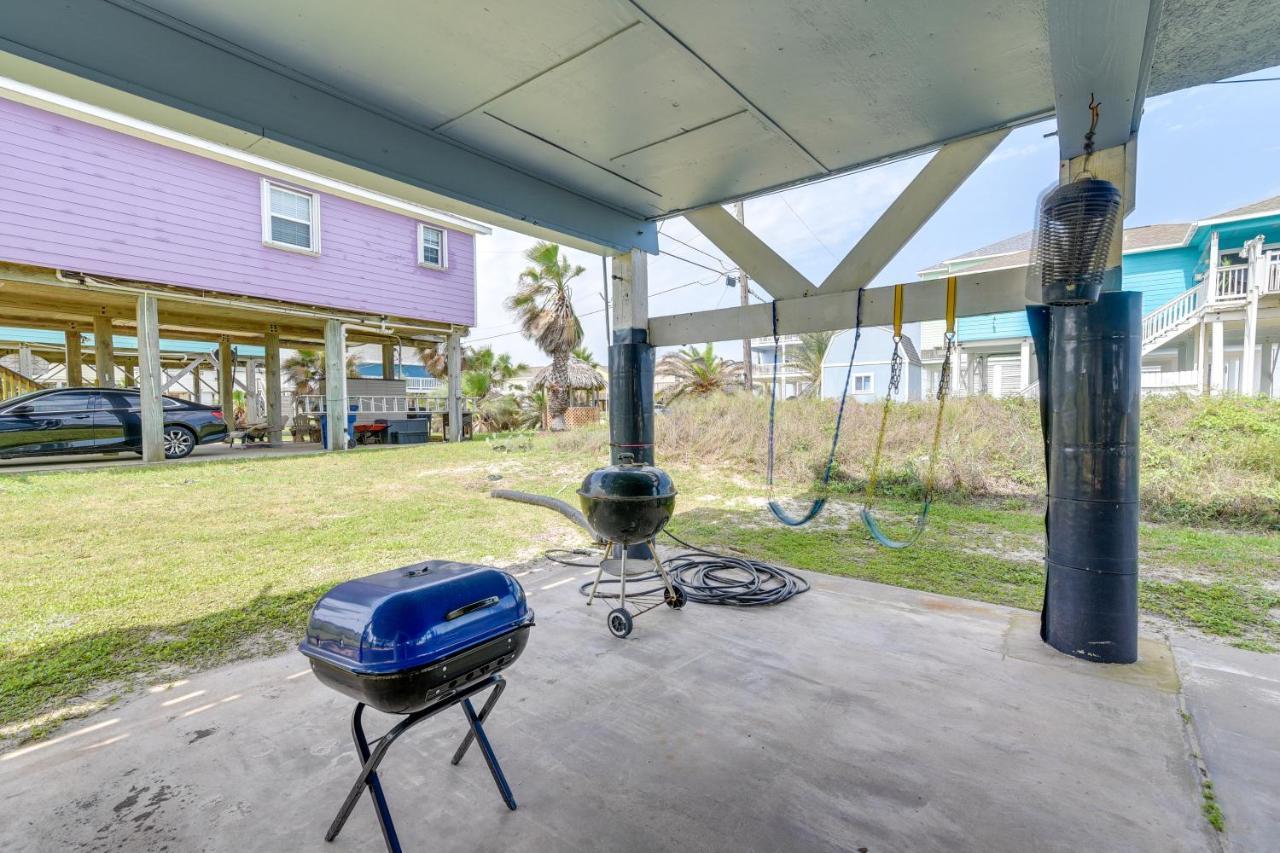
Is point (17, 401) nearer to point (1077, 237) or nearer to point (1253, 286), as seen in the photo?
point (1077, 237)

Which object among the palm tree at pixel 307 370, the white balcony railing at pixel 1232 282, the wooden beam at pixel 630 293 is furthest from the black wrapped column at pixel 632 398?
the palm tree at pixel 307 370

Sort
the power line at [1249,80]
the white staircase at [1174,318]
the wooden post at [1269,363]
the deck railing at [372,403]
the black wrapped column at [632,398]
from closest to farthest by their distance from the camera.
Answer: the power line at [1249,80]
the black wrapped column at [632,398]
the white staircase at [1174,318]
the wooden post at [1269,363]
the deck railing at [372,403]

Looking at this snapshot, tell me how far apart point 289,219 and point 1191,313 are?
16.5m

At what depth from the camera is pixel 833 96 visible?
2.41 meters

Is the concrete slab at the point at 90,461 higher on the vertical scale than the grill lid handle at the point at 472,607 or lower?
lower

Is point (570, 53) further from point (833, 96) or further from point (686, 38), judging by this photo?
point (833, 96)

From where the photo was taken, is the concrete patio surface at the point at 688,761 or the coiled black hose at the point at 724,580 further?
the coiled black hose at the point at 724,580

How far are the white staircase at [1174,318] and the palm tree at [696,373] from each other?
30.4 ft

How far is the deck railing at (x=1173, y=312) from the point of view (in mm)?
9922

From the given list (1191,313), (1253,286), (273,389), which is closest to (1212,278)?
(1253,286)

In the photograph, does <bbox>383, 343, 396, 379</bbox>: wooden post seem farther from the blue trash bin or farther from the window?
the window

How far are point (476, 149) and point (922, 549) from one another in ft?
14.9

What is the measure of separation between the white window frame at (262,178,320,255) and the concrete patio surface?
932cm

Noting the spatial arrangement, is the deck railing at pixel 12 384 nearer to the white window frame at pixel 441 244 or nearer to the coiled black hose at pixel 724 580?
the white window frame at pixel 441 244
